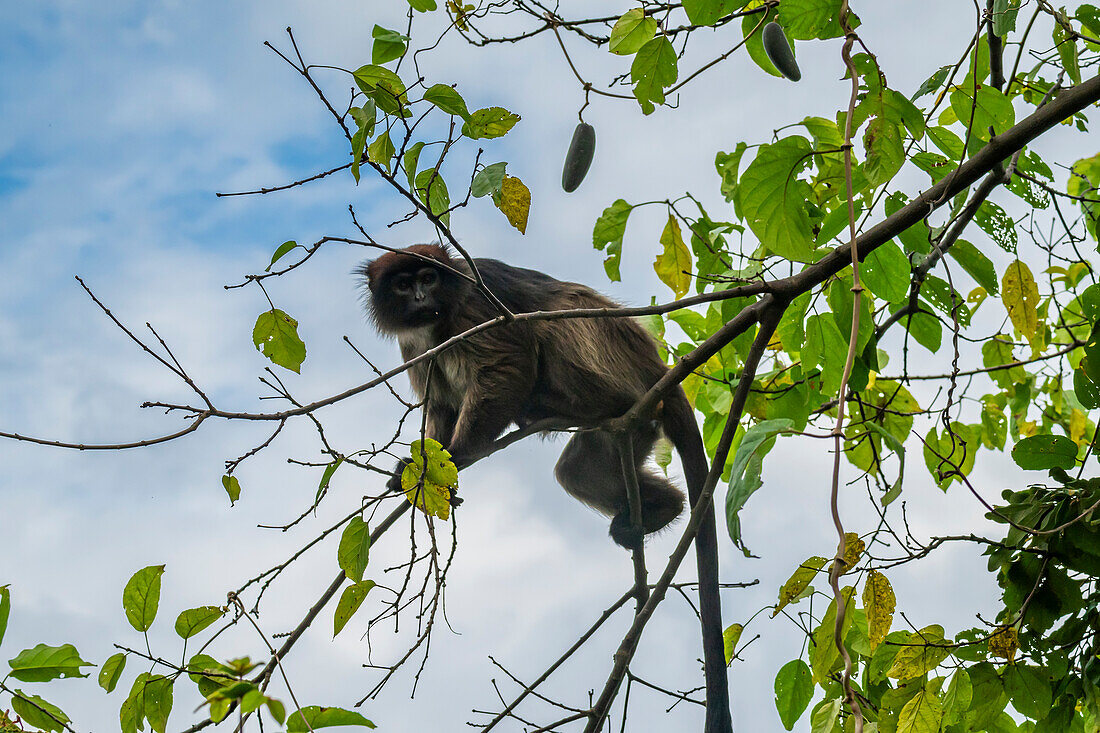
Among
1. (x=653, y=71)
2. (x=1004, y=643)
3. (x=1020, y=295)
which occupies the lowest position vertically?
(x=1004, y=643)

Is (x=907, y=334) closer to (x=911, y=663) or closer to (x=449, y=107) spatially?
(x=911, y=663)

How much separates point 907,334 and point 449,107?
1.94m

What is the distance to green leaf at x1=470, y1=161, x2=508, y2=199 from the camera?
284 cm

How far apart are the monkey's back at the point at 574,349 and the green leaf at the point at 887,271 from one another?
7.76 ft

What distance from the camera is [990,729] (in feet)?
9.53

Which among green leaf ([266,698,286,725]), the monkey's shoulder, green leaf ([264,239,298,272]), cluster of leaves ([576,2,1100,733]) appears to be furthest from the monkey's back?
green leaf ([266,698,286,725])

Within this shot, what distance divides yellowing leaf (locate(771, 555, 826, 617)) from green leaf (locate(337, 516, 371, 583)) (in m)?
1.16

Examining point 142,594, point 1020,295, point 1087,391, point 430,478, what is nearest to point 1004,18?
point 1020,295

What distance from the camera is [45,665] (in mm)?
2531

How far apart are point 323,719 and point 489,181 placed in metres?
1.67

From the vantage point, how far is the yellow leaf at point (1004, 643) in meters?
2.63

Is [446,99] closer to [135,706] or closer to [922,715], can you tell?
[135,706]

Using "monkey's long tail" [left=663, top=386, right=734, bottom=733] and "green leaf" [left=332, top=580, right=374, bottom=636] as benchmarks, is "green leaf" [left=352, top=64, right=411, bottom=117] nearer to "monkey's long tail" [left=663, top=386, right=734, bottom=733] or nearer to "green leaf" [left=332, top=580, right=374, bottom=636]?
"green leaf" [left=332, top=580, right=374, bottom=636]

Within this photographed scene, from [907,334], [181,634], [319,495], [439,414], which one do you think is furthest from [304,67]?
[439,414]
